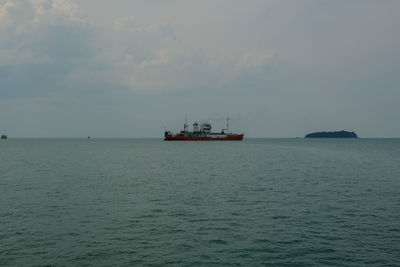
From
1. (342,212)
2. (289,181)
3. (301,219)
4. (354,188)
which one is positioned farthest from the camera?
(289,181)

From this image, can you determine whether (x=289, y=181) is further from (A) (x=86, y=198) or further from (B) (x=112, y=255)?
(B) (x=112, y=255)

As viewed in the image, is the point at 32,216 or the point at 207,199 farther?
the point at 207,199

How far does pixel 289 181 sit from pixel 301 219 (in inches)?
772

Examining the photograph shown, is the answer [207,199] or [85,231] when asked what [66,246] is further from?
[207,199]

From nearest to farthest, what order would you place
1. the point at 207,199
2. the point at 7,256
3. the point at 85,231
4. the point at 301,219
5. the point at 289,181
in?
the point at 7,256 → the point at 85,231 → the point at 301,219 → the point at 207,199 → the point at 289,181

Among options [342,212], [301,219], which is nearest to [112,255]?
[301,219]

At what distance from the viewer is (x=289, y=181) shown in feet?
136

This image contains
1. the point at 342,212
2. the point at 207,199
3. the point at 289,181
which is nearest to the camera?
the point at 342,212

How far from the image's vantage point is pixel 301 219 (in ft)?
73.3

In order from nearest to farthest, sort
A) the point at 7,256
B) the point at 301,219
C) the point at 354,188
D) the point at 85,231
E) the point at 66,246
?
the point at 7,256 < the point at 66,246 < the point at 85,231 < the point at 301,219 < the point at 354,188

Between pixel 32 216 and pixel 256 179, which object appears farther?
pixel 256 179

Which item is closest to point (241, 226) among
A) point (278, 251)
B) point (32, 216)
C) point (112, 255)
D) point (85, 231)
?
point (278, 251)

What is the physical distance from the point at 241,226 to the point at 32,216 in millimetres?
15344

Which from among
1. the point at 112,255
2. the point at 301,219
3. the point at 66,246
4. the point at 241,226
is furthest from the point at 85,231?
the point at 301,219
